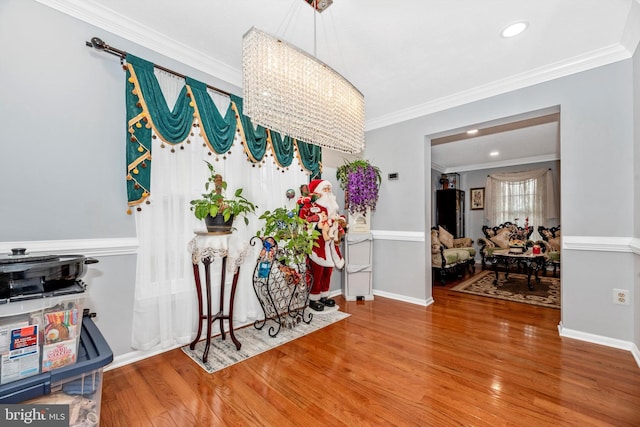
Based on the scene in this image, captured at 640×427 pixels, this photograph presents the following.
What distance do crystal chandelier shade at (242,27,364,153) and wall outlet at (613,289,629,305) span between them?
2623 mm

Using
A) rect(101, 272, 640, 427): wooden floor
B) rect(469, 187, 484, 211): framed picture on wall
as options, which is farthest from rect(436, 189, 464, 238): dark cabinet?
rect(101, 272, 640, 427): wooden floor

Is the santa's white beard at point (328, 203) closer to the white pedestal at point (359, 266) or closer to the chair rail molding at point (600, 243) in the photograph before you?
the white pedestal at point (359, 266)

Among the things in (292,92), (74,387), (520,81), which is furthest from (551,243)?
(74,387)

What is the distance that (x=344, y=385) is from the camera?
1768 mm

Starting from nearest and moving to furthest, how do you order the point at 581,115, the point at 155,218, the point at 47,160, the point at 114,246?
the point at 47,160, the point at 114,246, the point at 155,218, the point at 581,115

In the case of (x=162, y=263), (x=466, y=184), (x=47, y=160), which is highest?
(x=466, y=184)

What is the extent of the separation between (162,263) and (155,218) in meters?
0.35

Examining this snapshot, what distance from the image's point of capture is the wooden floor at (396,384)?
149 cm

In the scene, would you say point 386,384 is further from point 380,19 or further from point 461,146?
point 461,146

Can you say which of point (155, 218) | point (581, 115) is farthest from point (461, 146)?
point (155, 218)

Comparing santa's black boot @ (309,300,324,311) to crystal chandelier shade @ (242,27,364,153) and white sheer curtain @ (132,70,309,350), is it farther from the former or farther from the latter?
crystal chandelier shade @ (242,27,364,153)

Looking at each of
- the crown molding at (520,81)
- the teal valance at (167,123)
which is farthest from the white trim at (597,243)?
the teal valance at (167,123)

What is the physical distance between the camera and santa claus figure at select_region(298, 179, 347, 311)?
2957 millimetres

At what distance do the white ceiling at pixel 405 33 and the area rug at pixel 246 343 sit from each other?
239 centimetres
